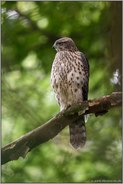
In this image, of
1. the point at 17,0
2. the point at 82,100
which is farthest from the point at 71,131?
the point at 17,0

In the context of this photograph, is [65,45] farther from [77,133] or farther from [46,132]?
[46,132]

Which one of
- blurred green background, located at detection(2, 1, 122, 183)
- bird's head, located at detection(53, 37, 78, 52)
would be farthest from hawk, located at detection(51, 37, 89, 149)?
blurred green background, located at detection(2, 1, 122, 183)

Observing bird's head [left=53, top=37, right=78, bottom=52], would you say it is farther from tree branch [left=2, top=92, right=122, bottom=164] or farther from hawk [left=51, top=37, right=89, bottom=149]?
tree branch [left=2, top=92, right=122, bottom=164]

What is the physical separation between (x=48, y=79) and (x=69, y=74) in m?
1.42

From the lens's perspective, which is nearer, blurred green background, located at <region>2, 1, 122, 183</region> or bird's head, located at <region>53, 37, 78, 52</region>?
bird's head, located at <region>53, 37, 78, 52</region>

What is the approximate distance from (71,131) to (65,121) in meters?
0.24

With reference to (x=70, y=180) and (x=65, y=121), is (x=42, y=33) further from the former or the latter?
(x=65, y=121)

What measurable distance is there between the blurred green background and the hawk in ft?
1.20

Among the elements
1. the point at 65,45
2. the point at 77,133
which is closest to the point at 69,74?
the point at 65,45

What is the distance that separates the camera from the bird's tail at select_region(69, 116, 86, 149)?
3.09 metres

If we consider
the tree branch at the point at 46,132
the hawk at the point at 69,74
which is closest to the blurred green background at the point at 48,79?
the hawk at the point at 69,74

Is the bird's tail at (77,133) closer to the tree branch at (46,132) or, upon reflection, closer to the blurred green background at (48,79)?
the tree branch at (46,132)

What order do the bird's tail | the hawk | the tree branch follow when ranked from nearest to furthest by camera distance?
the tree branch
the bird's tail
the hawk

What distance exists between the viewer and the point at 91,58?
186 inches
